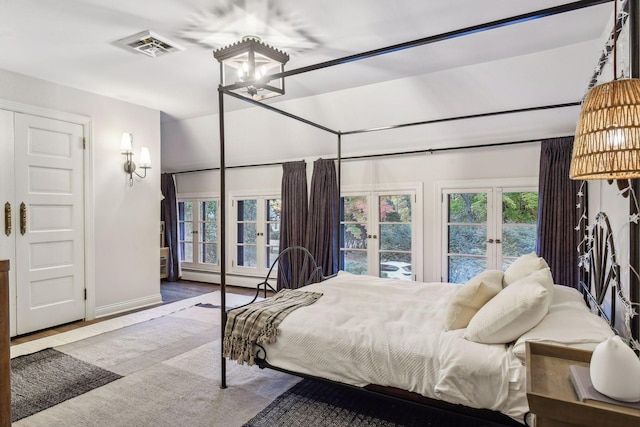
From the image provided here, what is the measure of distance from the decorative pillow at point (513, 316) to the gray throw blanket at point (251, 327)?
1.17 m

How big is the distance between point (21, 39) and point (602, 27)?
4.53 meters

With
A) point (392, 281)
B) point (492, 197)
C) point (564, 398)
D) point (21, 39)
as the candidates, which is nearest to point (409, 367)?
point (564, 398)

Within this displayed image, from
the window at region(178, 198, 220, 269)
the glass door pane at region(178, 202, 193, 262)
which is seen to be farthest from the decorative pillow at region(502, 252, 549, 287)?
the glass door pane at region(178, 202, 193, 262)

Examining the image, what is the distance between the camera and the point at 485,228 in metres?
4.14

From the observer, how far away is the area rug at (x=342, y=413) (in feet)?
6.98

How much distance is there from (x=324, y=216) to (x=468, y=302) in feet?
9.82

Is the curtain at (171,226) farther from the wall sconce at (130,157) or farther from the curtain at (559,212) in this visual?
the curtain at (559,212)

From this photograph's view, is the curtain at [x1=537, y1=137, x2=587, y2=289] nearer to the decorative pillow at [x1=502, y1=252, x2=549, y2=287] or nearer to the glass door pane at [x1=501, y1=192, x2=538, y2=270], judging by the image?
the glass door pane at [x1=501, y1=192, x2=538, y2=270]

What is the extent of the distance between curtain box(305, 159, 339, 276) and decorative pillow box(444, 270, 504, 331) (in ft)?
8.84

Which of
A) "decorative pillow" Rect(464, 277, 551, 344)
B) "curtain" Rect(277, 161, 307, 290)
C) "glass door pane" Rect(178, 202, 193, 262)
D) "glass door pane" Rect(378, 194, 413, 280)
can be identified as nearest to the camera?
"decorative pillow" Rect(464, 277, 551, 344)

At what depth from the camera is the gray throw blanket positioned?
7.65ft

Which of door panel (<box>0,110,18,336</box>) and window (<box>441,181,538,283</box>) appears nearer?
door panel (<box>0,110,18,336</box>)

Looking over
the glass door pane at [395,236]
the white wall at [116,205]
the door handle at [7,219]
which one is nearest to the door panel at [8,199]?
the door handle at [7,219]

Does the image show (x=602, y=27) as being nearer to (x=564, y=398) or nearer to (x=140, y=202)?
(x=564, y=398)
